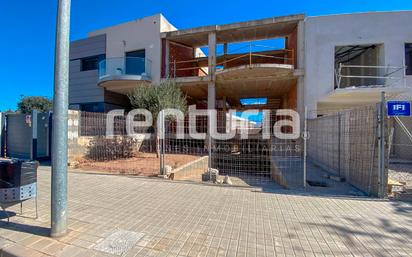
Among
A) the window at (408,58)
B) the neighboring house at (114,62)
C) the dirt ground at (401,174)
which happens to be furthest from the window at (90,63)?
the window at (408,58)

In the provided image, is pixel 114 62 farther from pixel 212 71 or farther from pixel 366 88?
pixel 366 88

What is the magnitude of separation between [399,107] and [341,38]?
10087 mm

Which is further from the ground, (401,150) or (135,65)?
(135,65)

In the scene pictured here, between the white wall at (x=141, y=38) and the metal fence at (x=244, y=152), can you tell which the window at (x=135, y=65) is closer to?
the white wall at (x=141, y=38)

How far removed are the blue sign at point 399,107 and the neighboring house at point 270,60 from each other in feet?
24.4

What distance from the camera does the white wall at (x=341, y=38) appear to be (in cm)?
1262

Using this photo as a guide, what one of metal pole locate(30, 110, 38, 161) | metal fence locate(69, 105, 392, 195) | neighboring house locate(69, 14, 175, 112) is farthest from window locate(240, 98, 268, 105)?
metal pole locate(30, 110, 38, 161)

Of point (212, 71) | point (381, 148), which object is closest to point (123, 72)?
point (212, 71)

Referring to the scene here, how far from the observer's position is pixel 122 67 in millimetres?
15094

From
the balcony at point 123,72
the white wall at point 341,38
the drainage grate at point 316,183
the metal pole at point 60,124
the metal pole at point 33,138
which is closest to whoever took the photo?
the metal pole at point 60,124

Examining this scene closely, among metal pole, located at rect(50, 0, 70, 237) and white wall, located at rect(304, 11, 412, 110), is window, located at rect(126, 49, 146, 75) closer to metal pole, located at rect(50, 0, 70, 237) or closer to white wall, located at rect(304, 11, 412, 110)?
white wall, located at rect(304, 11, 412, 110)

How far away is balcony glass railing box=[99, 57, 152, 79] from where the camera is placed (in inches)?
591

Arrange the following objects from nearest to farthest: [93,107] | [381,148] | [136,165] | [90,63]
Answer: [381,148]
[136,165]
[93,107]
[90,63]

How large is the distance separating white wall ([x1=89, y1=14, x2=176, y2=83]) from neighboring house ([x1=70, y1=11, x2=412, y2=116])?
0.07 m
